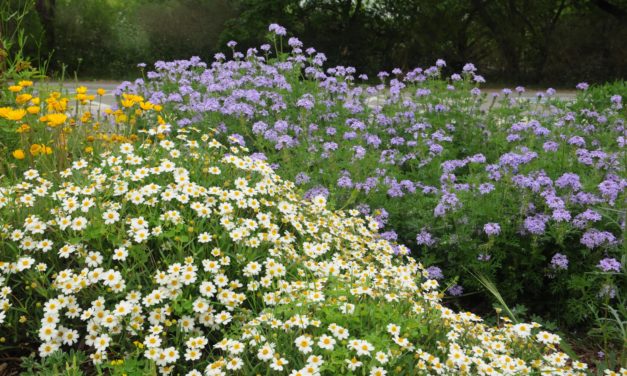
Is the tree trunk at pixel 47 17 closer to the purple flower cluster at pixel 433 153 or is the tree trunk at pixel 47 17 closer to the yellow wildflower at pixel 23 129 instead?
the purple flower cluster at pixel 433 153

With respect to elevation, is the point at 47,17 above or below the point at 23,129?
below

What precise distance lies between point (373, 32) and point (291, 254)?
17783mm

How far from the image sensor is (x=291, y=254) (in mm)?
3062

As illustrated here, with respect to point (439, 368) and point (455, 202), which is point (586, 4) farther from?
point (439, 368)

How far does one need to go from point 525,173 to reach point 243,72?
3566mm

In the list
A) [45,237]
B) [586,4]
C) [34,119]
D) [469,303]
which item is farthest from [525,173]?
[586,4]

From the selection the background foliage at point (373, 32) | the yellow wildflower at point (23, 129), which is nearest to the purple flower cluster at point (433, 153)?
the yellow wildflower at point (23, 129)

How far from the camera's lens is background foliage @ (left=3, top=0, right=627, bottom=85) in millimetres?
18625

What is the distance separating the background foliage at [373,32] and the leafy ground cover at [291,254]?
14334mm

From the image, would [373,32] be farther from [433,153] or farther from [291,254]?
[291,254]

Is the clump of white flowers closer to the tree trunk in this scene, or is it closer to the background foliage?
the background foliage

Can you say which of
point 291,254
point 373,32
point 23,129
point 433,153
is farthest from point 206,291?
point 373,32

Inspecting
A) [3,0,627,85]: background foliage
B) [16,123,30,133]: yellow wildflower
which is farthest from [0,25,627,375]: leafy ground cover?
[3,0,627,85]: background foliage

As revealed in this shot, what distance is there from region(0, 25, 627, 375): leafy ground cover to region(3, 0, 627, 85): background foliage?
14.3m
